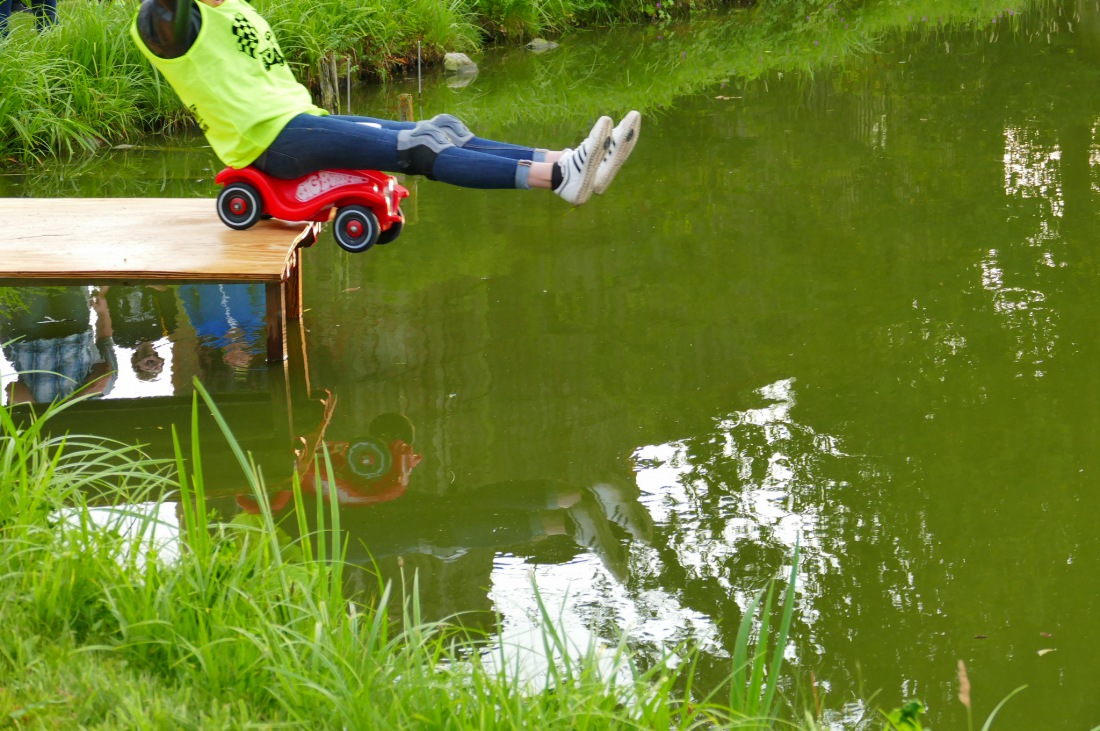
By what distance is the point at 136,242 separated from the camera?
4047 mm

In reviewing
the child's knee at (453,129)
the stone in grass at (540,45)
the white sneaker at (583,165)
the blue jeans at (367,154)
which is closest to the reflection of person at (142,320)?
the blue jeans at (367,154)

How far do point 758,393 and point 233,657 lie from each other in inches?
82.7

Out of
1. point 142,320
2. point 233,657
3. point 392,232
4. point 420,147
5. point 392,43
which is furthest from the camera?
point 392,43

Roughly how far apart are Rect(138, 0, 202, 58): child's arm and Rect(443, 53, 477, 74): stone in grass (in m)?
5.68

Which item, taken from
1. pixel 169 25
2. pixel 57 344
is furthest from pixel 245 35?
pixel 57 344

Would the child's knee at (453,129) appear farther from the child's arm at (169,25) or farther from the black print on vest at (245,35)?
the child's arm at (169,25)

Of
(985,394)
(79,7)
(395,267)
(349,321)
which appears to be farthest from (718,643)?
(79,7)

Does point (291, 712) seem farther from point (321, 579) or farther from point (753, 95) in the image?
point (753, 95)

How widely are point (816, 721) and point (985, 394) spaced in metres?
1.72

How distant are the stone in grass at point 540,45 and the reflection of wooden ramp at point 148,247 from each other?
6.22m

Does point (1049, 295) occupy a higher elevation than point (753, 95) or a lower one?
lower

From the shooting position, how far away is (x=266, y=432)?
3705 mm

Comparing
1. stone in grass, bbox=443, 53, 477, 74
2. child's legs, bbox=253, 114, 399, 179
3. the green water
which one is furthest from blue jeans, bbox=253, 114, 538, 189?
stone in grass, bbox=443, 53, 477, 74

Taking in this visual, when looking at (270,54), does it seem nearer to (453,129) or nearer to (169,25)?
(169,25)
